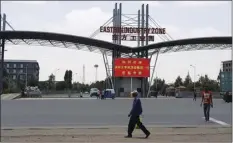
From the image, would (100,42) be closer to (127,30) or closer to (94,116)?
(127,30)

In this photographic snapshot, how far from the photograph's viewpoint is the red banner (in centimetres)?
7712

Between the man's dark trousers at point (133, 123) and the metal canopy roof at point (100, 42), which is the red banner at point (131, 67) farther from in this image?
the man's dark trousers at point (133, 123)

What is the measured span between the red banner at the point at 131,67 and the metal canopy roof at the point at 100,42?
2.71 meters

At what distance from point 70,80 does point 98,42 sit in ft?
226

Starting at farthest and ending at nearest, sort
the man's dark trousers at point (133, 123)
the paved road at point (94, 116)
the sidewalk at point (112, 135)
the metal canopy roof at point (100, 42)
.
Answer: the metal canopy roof at point (100, 42) → the paved road at point (94, 116) → the man's dark trousers at point (133, 123) → the sidewalk at point (112, 135)

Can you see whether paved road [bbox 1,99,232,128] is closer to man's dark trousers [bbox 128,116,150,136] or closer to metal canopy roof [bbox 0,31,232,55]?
man's dark trousers [bbox 128,116,150,136]

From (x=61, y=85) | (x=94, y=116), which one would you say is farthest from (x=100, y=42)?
(x=61, y=85)

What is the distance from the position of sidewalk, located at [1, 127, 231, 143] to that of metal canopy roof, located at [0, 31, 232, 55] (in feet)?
177

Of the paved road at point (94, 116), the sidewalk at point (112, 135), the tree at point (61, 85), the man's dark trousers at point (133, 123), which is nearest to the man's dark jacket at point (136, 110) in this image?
the man's dark trousers at point (133, 123)

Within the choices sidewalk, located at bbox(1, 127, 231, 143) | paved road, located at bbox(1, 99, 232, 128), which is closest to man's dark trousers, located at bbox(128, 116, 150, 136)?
sidewalk, located at bbox(1, 127, 231, 143)

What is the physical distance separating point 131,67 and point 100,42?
729 cm

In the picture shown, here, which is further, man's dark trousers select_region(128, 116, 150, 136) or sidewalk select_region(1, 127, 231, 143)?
man's dark trousers select_region(128, 116, 150, 136)

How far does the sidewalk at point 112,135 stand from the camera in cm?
1262

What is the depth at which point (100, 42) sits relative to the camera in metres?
75.4
